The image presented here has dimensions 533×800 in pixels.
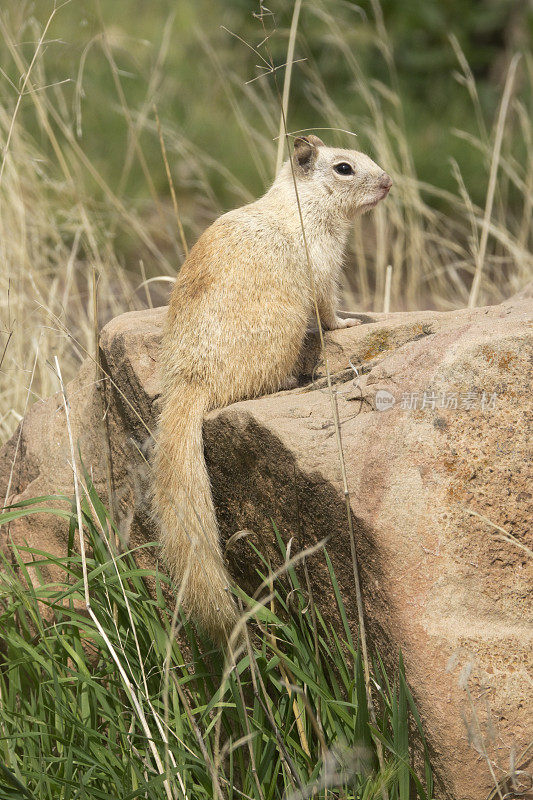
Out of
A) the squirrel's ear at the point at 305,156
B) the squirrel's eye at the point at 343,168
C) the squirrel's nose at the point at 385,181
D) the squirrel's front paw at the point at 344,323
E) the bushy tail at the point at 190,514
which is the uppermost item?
the squirrel's ear at the point at 305,156

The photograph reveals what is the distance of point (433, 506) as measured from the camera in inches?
81.4

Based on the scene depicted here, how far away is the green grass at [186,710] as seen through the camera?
202 centimetres

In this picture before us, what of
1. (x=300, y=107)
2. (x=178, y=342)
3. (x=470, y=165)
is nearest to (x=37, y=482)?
(x=178, y=342)

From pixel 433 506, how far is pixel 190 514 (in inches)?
29.2

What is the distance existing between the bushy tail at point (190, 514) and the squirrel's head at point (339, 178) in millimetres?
1090

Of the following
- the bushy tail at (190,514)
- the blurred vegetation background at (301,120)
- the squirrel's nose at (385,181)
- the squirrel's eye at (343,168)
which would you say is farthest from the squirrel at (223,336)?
the blurred vegetation background at (301,120)

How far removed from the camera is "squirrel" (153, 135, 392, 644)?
2.43 m

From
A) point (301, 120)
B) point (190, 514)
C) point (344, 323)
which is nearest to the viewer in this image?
point (190, 514)

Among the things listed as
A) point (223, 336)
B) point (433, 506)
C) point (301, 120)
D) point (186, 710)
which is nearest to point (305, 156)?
point (223, 336)

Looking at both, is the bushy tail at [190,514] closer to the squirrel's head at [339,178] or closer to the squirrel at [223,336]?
the squirrel at [223,336]

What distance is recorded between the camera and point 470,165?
773 cm

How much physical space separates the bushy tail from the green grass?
3.5 inches

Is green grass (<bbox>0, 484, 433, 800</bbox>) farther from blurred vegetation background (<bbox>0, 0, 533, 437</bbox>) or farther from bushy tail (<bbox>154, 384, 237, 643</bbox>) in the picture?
blurred vegetation background (<bbox>0, 0, 533, 437</bbox>)

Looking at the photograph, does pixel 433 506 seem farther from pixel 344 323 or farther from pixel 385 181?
pixel 385 181
